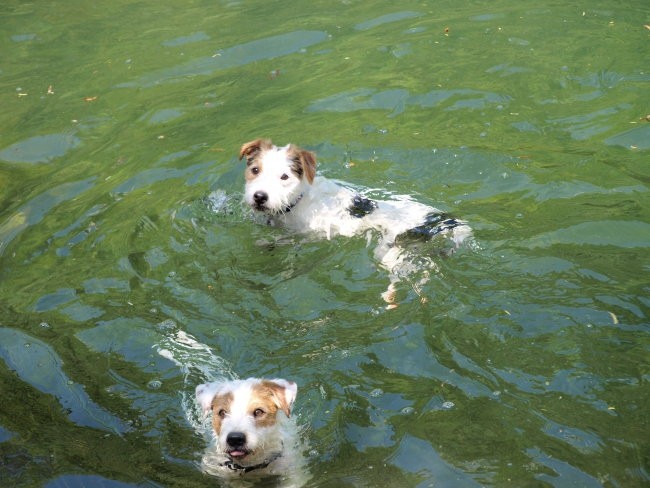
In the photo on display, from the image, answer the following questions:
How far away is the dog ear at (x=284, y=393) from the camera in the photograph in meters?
4.80

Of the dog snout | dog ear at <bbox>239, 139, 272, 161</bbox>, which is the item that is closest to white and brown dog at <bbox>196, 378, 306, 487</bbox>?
the dog snout

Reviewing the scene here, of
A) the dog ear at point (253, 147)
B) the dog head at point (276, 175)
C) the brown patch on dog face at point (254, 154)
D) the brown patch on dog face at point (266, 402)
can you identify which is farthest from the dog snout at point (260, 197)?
the brown patch on dog face at point (266, 402)

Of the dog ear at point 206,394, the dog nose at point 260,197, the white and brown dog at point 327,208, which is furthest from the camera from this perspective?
the dog nose at point 260,197

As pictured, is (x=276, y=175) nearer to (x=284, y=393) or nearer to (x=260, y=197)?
(x=260, y=197)

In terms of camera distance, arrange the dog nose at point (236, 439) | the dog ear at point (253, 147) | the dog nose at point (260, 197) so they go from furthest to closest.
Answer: the dog ear at point (253, 147) → the dog nose at point (260, 197) → the dog nose at point (236, 439)

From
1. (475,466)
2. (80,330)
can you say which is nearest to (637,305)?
(475,466)

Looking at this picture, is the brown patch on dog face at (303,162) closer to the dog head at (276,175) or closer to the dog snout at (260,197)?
the dog head at (276,175)

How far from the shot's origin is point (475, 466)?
4.58 meters

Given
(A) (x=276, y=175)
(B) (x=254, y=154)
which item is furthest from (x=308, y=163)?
(B) (x=254, y=154)

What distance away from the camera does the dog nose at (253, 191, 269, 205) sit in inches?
272

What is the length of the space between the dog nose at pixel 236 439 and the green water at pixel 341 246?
1.26 feet

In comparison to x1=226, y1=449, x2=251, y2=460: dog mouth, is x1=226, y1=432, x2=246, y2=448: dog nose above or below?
above

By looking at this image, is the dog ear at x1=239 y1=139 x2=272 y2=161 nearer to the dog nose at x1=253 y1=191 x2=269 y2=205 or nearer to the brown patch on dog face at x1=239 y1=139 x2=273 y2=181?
the brown patch on dog face at x1=239 y1=139 x2=273 y2=181

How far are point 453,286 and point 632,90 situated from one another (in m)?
→ 4.72
